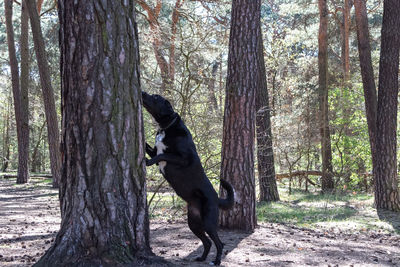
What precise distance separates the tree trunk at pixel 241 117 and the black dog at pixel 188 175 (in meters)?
1.98

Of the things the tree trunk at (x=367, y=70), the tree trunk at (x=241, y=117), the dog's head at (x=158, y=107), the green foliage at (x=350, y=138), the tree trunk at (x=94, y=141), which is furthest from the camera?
the green foliage at (x=350, y=138)

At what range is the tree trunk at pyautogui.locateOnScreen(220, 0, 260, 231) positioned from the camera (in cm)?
669

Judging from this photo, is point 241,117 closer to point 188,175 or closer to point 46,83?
point 188,175

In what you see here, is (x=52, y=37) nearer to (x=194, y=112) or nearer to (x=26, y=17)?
(x=26, y=17)

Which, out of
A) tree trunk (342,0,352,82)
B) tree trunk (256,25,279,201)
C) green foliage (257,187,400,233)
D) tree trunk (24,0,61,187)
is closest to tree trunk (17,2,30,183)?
tree trunk (24,0,61,187)

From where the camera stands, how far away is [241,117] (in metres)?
6.66

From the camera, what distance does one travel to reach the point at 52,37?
18.8 metres

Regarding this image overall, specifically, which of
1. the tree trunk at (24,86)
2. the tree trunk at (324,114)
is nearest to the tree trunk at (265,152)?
the tree trunk at (324,114)

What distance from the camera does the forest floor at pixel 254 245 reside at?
498cm

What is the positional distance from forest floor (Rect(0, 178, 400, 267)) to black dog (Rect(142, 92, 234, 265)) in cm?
43

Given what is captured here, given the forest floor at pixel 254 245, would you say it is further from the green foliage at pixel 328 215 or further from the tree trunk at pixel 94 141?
the tree trunk at pixel 94 141

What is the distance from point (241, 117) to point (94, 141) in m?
3.60

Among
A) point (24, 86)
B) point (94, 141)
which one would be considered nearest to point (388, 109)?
point (94, 141)

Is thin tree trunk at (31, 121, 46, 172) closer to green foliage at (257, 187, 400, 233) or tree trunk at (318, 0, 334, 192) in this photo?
tree trunk at (318, 0, 334, 192)
